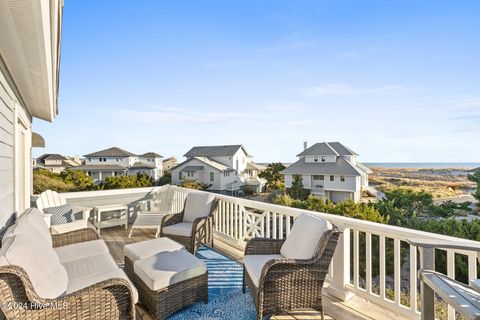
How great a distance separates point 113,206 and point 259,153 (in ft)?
85.1

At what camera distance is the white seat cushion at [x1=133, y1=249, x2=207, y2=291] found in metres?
2.31

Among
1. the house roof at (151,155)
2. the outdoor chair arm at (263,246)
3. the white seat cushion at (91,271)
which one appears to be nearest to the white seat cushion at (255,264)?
the outdoor chair arm at (263,246)

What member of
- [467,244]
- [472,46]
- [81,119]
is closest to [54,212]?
[467,244]

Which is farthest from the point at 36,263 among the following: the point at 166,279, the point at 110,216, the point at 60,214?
the point at 110,216

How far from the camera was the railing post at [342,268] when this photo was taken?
271 centimetres

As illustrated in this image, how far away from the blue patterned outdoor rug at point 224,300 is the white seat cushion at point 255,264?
0.39 m

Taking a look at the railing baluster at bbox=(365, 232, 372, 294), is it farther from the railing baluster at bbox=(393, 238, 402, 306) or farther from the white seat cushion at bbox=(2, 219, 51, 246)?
the white seat cushion at bbox=(2, 219, 51, 246)

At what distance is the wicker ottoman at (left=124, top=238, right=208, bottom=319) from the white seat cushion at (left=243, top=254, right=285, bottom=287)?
1.51 feet

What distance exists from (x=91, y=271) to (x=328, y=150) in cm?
2164

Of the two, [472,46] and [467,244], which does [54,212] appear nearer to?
[467,244]

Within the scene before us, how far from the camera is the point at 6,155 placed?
2.87 m

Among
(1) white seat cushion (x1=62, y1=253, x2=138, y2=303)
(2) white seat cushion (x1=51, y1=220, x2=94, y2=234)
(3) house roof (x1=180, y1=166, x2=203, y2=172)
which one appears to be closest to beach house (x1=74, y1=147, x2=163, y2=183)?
(3) house roof (x1=180, y1=166, x2=203, y2=172)

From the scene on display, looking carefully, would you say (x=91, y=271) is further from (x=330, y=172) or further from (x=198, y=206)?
(x=330, y=172)

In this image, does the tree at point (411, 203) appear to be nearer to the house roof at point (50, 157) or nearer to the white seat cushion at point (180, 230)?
the white seat cushion at point (180, 230)
